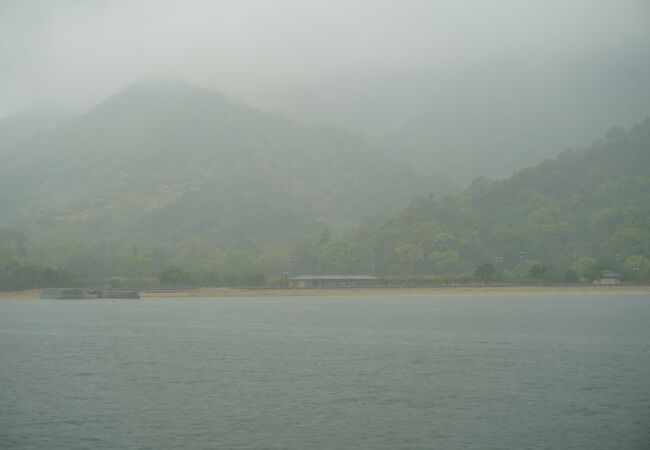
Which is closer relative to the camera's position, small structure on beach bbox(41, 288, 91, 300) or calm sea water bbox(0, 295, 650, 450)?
calm sea water bbox(0, 295, 650, 450)

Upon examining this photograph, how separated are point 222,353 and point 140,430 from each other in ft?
101

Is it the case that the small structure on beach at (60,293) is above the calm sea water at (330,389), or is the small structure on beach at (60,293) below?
above

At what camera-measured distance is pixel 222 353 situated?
221 ft

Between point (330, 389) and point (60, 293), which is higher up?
→ point (60, 293)

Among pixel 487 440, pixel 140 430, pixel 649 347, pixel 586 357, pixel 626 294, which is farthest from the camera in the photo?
pixel 626 294

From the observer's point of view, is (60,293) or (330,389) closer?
(330,389)

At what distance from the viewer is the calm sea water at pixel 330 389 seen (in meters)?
35.1

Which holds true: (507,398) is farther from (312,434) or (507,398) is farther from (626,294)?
(626,294)

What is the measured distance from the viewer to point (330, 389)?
4712 centimetres

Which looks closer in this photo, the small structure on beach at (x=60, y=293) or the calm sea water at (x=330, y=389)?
the calm sea water at (x=330, y=389)

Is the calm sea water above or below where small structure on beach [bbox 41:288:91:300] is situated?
below

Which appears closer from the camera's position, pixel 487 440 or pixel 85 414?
pixel 487 440

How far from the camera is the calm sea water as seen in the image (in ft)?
115

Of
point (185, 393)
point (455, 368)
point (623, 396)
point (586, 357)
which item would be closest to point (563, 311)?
point (586, 357)
